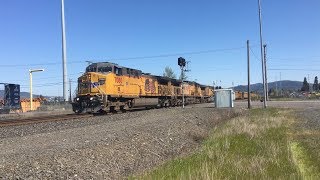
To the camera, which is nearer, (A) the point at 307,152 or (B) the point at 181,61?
(A) the point at 307,152

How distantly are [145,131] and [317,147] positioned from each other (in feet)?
20.8

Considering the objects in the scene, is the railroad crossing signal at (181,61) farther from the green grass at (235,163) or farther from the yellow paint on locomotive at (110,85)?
the green grass at (235,163)

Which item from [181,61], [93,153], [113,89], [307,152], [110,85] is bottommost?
[307,152]

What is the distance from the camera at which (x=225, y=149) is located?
48.1 ft

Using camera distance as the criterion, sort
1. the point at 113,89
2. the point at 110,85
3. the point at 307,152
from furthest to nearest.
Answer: the point at 113,89
the point at 110,85
the point at 307,152

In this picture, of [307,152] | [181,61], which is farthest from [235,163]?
[181,61]

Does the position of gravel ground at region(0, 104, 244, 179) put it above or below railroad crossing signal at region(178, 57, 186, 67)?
below

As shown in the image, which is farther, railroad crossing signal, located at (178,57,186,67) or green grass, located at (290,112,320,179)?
railroad crossing signal, located at (178,57,186,67)

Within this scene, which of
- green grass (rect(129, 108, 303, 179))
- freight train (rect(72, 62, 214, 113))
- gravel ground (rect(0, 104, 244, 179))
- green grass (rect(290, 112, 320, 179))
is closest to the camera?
gravel ground (rect(0, 104, 244, 179))

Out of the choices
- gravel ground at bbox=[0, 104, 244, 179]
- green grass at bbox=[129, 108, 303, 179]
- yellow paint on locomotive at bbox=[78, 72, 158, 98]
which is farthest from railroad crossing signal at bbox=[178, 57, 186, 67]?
green grass at bbox=[129, 108, 303, 179]

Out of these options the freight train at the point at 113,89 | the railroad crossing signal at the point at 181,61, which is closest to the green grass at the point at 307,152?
the freight train at the point at 113,89

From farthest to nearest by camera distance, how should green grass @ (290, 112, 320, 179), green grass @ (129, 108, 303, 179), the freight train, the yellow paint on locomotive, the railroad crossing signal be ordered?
the railroad crossing signal
the yellow paint on locomotive
the freight train
green grass @ (290, 112, 320, 179)
green grass @ (129, 108, 303, 179)

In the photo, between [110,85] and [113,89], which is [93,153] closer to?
[110,85]

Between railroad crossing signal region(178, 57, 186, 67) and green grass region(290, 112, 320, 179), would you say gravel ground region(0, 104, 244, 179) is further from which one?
Result: railroad crossing signal region(178, 57, 186, 67)
